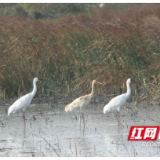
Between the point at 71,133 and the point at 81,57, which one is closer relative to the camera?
the point at 71,133

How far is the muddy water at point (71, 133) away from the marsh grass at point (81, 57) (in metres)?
0.61

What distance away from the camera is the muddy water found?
26.2ft

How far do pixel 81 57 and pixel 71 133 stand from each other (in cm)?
398

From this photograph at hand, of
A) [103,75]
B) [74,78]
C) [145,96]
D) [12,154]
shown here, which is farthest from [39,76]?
[12,154]

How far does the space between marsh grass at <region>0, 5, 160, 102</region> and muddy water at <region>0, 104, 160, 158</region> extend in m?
0.61

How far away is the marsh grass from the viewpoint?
40.0 feet

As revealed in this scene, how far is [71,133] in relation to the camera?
9578 millimetres

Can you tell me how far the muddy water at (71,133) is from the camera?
7.99 metres

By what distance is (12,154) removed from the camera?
799 cm

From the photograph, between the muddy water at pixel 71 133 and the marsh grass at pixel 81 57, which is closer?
the muddy water at pixel 71 133

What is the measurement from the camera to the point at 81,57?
43.5ft

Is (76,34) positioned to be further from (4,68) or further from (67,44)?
(4,68)

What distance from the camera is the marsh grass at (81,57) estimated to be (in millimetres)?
12188

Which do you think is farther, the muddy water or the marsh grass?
the marsh grass
